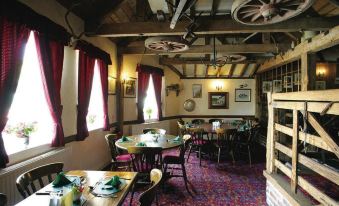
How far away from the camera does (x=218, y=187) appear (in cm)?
399

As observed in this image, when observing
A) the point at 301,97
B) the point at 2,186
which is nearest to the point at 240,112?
the point at 301,97

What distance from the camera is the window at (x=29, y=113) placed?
2762mm

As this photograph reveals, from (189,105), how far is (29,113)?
6.26m

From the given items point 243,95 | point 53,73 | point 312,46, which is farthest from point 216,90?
point 53,73

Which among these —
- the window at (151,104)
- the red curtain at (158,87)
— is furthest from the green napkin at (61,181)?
the red curtain at (158,87)

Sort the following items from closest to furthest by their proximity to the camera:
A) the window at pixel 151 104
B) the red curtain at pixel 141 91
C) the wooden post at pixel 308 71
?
the wooden post at pixel 308 71
the red curtain at pixel 141 91
the window at pixel 151 104

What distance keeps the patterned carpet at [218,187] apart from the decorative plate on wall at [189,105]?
11.9ft

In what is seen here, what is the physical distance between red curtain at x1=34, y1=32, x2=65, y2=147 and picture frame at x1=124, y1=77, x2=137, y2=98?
268cm

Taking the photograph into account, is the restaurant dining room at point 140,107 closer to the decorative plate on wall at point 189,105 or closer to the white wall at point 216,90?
the white wall at point 216,90

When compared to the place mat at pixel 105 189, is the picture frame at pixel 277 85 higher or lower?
higher

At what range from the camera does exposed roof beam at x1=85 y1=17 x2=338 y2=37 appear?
12.4 ft

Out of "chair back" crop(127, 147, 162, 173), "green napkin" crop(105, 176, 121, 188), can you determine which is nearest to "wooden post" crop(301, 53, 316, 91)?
"chair back" crop(127, 147, 162, 173)

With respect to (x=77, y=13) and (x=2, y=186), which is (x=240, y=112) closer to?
(x=77, y=13)

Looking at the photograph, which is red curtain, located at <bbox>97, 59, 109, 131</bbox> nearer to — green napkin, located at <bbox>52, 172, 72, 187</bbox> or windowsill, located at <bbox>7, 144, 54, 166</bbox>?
windowsill, located at <bbox>7, 144, 54, 166</bbox>
